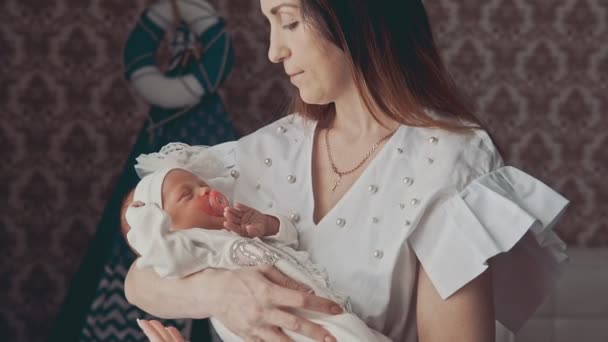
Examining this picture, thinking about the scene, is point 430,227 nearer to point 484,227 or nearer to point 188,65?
point 484,227

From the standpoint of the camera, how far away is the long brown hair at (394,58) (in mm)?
1568

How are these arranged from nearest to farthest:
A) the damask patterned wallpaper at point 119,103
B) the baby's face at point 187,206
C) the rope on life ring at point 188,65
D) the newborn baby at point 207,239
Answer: the newborn baby at point 207,239 → the baby's face at point 187,206 → the rope on life ring at point 188,65 → the damask patterned wallpaper at point 119,103

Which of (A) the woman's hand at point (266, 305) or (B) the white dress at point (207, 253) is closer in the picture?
(A) the woman's hand at point (266, 305)

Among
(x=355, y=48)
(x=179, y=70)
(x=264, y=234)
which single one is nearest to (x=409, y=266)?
(x=264, y=234)

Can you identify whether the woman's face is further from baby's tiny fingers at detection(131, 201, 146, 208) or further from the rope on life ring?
the rope on life ring

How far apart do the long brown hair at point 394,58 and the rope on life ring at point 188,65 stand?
1.45m

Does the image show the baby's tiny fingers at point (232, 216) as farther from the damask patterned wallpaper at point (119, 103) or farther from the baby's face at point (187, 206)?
the damask patterned wallpaper at point (119, 103)

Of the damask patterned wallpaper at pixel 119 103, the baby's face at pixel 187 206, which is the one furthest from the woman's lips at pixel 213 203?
the damask patterned wallpaper at pixel 119 103

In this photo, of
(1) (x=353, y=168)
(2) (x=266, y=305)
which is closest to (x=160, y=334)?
(2) (x=266, y=305)

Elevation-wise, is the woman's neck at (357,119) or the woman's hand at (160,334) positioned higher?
the woman's neck at (357,119)

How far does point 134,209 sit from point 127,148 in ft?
6.96

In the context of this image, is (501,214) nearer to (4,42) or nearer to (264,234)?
(264,234)

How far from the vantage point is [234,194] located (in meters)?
1.83

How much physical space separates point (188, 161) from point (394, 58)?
494 millimetres
